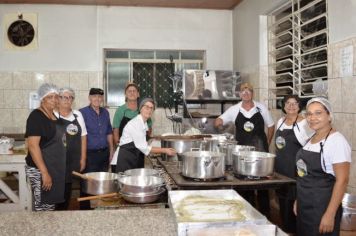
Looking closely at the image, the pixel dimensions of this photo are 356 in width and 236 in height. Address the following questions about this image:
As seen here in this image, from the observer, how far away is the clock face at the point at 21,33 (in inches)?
189

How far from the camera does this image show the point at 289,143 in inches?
103

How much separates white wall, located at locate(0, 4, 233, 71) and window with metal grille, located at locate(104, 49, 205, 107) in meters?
0.15

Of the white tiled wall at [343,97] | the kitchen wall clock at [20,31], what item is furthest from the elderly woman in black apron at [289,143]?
the kitchen wall clock at [20,31]

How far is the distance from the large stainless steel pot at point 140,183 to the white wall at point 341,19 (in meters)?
1.78

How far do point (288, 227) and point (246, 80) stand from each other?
238 cm

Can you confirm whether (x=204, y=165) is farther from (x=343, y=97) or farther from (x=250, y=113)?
(x=250, y=113)

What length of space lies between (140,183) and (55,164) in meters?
0.88

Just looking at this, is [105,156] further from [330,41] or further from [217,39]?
[217,39]

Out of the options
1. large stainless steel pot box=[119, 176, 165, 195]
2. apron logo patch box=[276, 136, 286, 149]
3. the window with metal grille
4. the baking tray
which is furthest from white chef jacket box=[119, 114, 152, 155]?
the window with metal grille

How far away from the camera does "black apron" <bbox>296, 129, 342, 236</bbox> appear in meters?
1.83

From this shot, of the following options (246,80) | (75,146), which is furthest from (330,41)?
(75,146)

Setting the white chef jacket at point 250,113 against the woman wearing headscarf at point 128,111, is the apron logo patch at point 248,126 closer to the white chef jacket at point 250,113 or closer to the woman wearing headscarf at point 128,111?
the white chef jacket at point 250,113

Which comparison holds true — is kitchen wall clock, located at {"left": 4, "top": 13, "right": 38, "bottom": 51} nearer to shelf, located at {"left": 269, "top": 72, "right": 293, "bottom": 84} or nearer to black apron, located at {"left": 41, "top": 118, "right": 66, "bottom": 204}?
black apron, located at {"left": 41, "top": 118, "right": 66, "bottom": 204}

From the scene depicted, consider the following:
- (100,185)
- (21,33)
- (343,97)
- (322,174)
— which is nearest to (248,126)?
(343,97)
